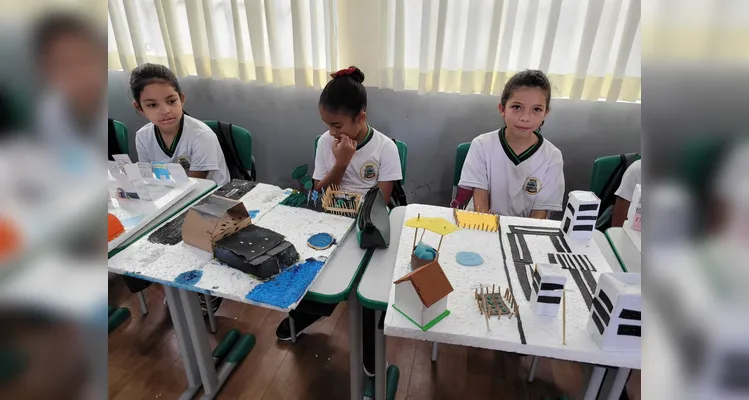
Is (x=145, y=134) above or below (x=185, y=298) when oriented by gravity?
above

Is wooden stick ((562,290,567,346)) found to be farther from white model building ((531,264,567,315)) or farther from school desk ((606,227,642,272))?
school desk ((606,227,642,272))

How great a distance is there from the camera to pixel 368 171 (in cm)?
171

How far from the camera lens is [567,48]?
1.75 meters

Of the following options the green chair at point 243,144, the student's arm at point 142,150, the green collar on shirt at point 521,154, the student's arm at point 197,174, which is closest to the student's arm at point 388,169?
the green collar on shirt at point 521,154

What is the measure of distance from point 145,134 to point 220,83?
0.57 meters

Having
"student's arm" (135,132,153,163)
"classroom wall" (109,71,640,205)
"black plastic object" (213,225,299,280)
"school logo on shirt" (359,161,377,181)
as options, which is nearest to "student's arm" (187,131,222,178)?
"student's arm" (135,132,153,163)

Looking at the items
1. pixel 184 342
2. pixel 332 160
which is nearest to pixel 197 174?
pixel 332 160

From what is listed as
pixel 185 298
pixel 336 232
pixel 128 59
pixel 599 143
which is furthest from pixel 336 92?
pixel 128 59

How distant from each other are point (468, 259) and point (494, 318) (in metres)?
0.21

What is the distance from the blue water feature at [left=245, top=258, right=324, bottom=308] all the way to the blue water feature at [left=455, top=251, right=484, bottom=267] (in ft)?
1.14

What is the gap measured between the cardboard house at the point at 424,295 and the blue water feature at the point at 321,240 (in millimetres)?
322

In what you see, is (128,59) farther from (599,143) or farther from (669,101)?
(669,101)

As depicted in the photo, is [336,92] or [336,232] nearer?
[336,232]

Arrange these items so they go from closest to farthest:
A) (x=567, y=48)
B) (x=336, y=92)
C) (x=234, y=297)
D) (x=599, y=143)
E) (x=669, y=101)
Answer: (x=669, y=101) → (x=234, y=297) → (x=336, y=92) → (x=567, y=48) → (x=599, y=143)
